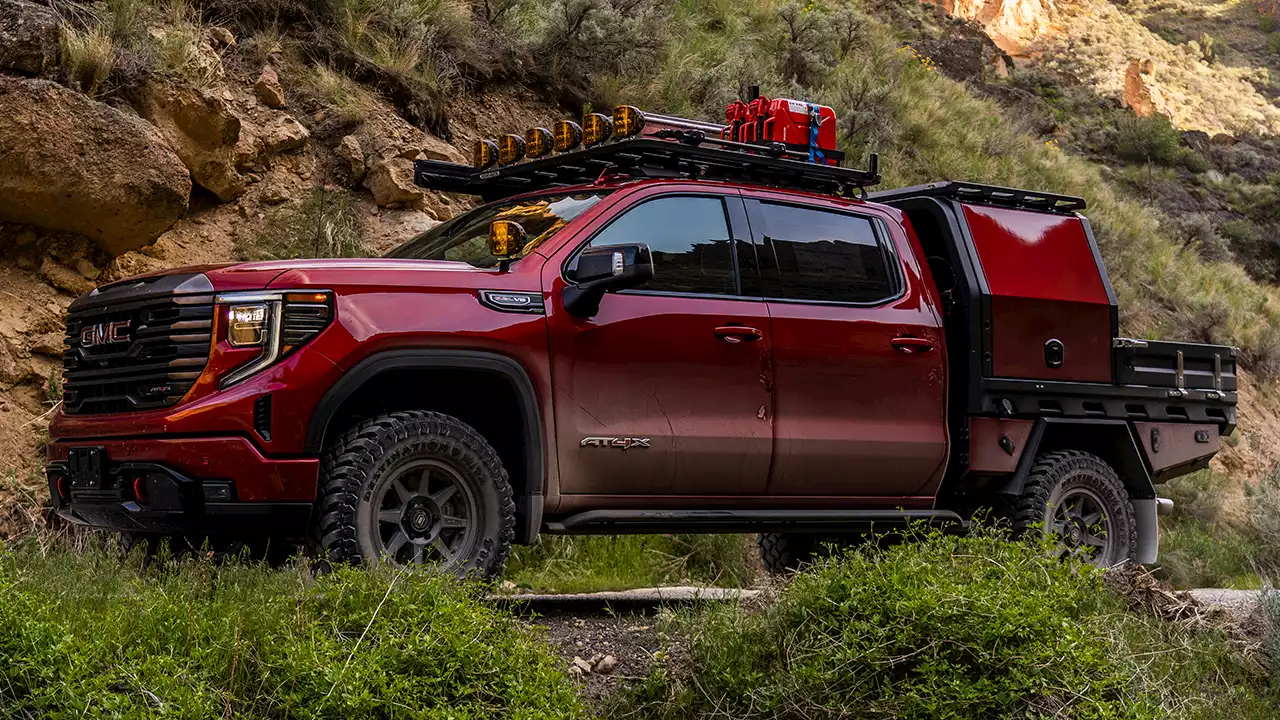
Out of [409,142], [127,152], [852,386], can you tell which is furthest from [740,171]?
[409,142]

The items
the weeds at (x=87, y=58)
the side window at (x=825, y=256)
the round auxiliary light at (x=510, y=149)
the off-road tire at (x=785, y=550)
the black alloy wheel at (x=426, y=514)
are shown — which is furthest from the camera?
the weeds at (x=87, y=58)

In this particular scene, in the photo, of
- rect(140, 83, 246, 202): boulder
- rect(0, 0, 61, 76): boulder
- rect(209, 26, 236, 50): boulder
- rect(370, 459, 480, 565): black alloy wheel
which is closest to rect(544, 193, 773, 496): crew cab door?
rect(370, 459, 480, 565): black alloy wheel

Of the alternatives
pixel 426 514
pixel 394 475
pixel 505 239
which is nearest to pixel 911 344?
pixel 505 239

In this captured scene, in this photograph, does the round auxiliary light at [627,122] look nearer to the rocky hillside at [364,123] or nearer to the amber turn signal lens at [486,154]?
the amber turn signal lens at [486,154]

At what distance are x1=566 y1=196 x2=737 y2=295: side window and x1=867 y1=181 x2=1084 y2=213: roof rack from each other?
1880 millimetres

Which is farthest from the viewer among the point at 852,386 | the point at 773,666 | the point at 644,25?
the point at 644,25

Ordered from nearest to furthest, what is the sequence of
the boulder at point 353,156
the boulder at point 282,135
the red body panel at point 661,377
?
the red body panel at point 661,377 → the boulder at point 282,135 → the boulder at point 353,156

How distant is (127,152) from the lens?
9.14 m

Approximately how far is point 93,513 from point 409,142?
6.77 metres

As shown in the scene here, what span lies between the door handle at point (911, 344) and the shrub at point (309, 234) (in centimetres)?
498

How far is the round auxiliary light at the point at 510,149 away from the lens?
789 centimetres

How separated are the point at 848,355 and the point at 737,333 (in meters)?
0.76

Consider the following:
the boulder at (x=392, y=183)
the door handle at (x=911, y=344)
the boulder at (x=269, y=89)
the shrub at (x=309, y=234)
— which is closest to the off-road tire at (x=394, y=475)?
the door handle at (x=911, y=344)

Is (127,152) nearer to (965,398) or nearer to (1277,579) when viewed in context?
(965,398)
